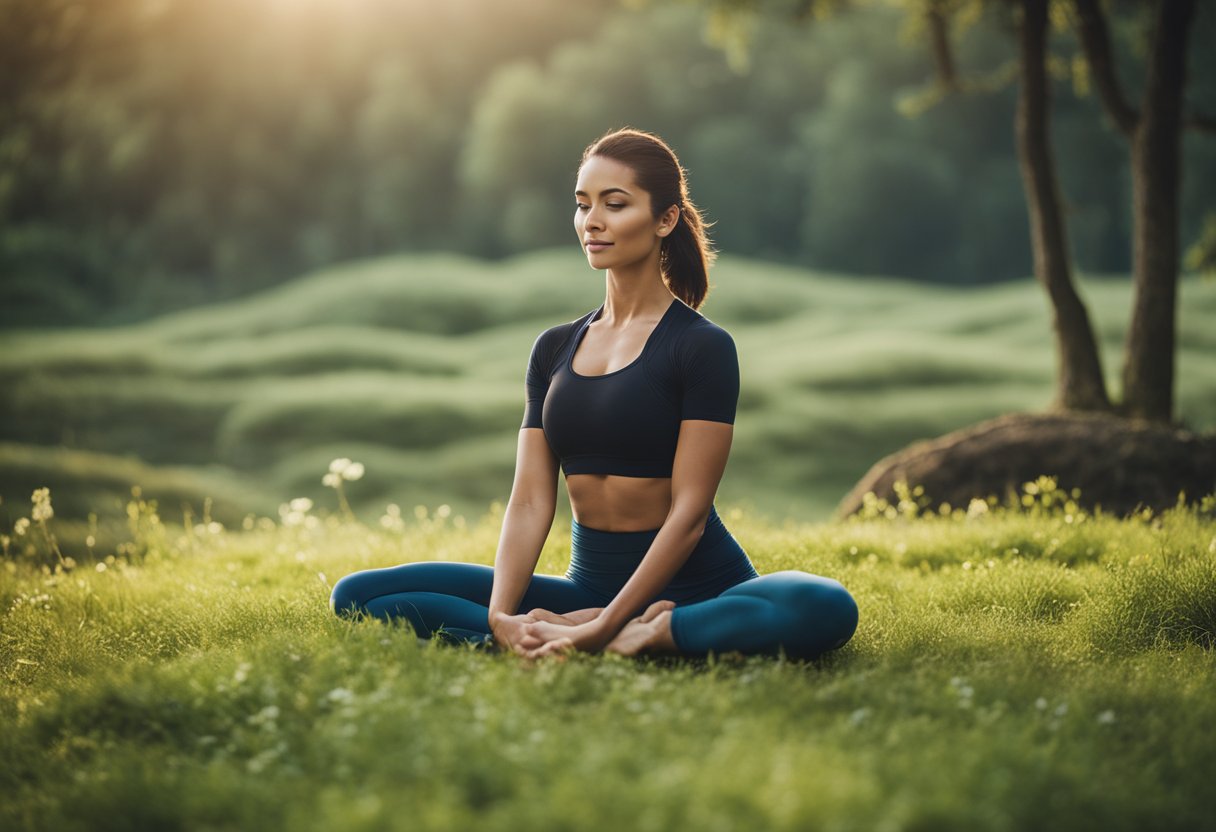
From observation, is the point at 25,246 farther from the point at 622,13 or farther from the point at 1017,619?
the point at 1017,619

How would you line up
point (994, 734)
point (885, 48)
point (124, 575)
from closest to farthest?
point (994, 734), point (124, 575), point (885, 48)

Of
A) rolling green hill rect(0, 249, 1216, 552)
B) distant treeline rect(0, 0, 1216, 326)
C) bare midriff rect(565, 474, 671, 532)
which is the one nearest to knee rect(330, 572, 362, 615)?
bare midriff rect(565, 474, 671, 532)

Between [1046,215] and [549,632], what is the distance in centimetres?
992

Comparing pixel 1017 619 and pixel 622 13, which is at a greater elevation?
pixel 622 13

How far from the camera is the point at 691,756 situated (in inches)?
150

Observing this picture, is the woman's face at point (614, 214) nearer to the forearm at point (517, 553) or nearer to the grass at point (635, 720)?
the forearm at point (517, 553)

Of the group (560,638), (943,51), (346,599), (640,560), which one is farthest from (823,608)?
(943,51)

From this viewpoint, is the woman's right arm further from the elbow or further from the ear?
the ear

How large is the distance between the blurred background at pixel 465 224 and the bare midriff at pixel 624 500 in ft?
57.5

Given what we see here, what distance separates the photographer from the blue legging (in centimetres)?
495

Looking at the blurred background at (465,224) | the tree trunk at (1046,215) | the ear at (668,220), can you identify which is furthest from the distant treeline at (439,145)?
the ear at (668,220)

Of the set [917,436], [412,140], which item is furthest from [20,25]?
[917,436]

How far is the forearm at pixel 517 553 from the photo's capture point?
537 cm

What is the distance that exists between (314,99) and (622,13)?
22820mm
